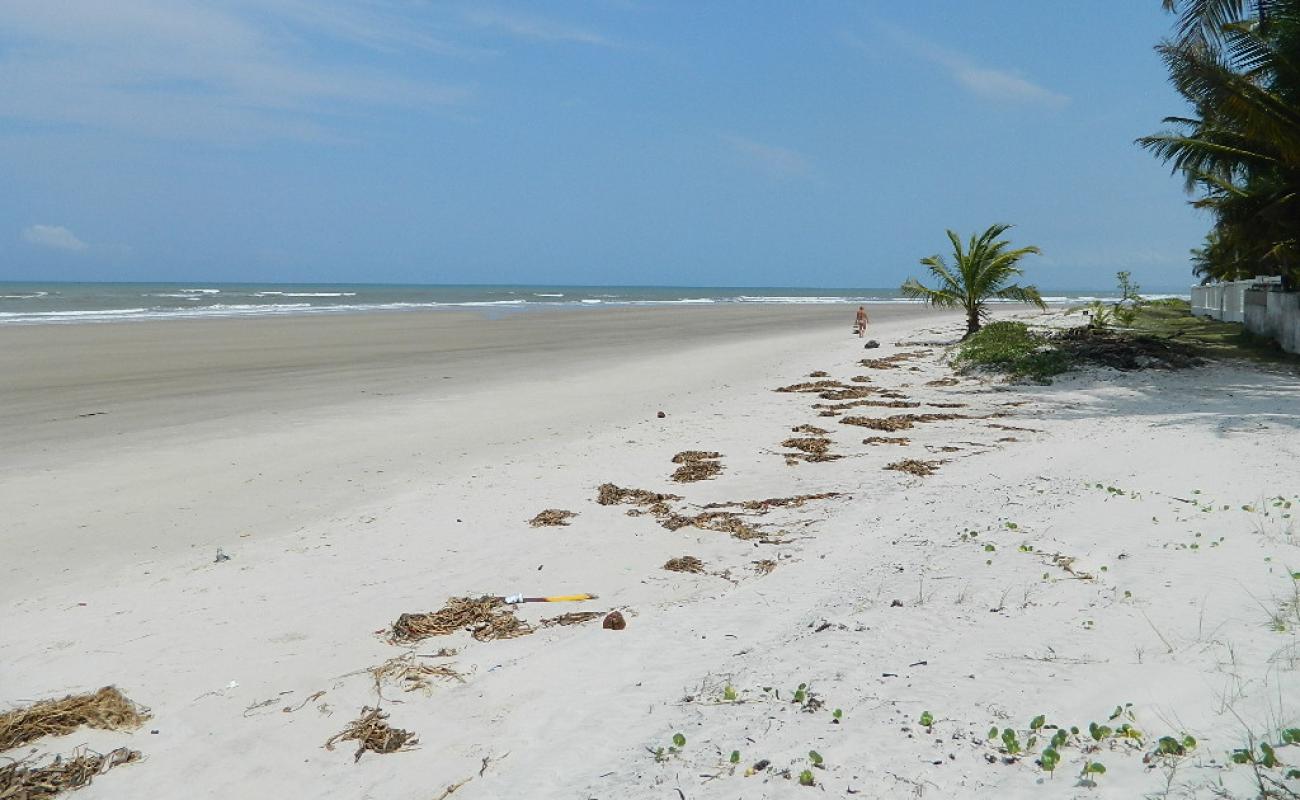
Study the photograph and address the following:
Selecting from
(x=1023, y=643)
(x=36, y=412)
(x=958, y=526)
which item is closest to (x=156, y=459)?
(x=36, y=412)

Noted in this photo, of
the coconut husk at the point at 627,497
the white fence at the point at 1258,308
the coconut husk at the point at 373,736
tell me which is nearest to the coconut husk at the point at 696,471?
the coconut husk at the point at 627,497

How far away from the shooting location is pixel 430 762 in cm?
371

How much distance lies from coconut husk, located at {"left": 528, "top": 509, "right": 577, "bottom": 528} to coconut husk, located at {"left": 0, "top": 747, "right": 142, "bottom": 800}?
3691mm

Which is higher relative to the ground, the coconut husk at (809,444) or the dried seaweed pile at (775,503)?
the coconut husk at (809,444)

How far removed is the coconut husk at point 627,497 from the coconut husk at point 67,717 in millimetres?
4261

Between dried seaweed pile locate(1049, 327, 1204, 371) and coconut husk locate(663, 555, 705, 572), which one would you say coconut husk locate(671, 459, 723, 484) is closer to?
coconut husk locate(663, 555, 705, 572)

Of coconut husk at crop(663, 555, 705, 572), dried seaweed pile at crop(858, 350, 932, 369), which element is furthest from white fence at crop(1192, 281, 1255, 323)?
coconut husk at crop(663, 555, 705, 572)

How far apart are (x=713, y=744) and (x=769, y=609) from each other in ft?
5.31

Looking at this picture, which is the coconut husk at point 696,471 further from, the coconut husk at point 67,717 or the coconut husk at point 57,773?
the coconut husk at point 57,773

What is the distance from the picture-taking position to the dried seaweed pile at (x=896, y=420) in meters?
11.4

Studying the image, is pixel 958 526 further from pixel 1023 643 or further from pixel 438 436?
pixel 438 436

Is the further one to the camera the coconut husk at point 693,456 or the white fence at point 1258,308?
the white fence at point 1258,308

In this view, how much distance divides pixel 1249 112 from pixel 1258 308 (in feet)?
25.2

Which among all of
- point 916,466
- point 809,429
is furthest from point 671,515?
point 809,429
